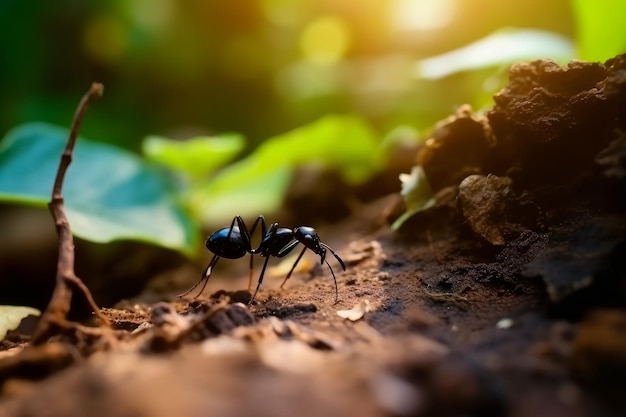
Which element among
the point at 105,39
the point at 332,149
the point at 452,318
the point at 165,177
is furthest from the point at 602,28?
the point at 105,39

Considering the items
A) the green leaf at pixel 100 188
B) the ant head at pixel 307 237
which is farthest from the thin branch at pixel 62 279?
the ant head at pixel 307 237

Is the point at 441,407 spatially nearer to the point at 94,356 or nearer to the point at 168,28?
the point at 94,356

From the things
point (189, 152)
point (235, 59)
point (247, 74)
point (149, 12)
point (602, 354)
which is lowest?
point (602, 354)

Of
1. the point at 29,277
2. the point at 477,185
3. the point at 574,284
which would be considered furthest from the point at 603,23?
the point at 29,277

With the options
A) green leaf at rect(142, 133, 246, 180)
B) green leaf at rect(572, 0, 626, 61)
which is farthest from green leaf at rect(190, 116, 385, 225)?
green leaf at rect(572, 0, 626, 61)

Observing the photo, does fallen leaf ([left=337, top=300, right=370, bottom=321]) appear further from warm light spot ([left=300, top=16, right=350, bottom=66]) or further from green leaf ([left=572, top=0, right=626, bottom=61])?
warm light spot ([left=300, top=16, right=350, bottom=66])

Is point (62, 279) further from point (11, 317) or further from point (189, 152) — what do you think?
point (189, 152)
